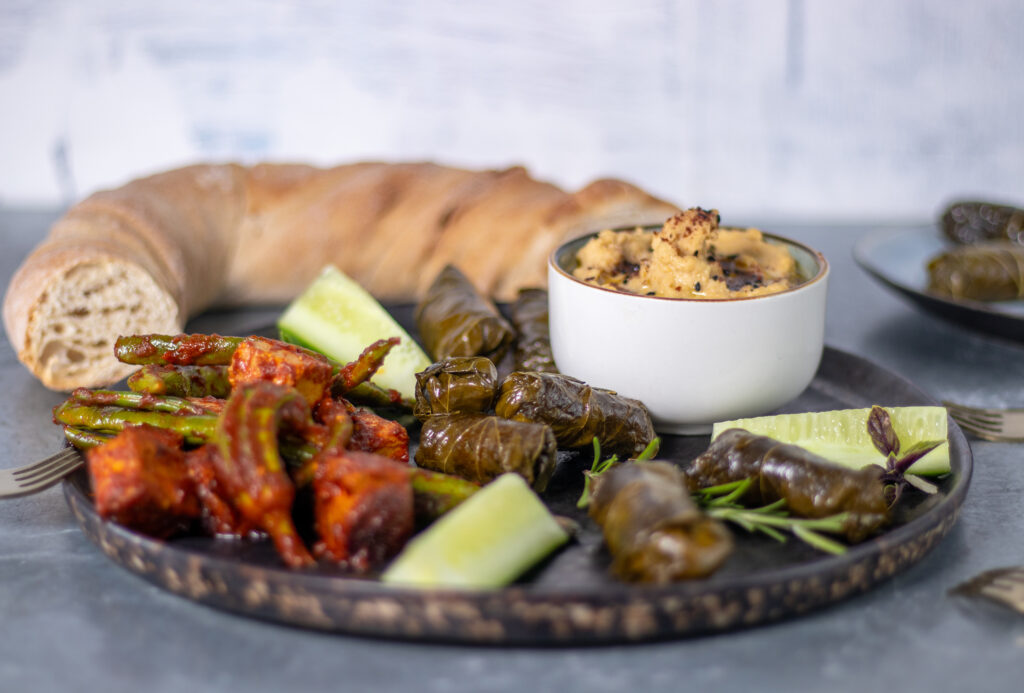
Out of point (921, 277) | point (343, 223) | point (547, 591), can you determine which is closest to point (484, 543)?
point (547, 591)

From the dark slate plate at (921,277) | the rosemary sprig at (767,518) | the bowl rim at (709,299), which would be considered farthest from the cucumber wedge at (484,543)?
the dark slate plate at (921,277)

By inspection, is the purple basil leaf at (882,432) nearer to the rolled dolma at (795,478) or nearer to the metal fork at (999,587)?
the rolled dolma at (795,478)

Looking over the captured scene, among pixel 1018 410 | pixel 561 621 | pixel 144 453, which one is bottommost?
pixel 1018 410

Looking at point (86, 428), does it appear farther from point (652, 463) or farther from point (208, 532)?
point (652, 463)

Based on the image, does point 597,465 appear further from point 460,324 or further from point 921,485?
point 460,324

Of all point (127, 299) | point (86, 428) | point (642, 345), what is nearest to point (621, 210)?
point (642, 345)

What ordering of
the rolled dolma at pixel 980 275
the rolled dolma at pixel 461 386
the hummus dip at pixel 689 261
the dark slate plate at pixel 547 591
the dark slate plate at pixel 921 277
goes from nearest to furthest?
the dark slate plate at pixel 547 591 → the rolled dolma at pixel 461 386 → the hummus dip at pixel 689 261 → the dark slate plate at pixel 921 277 → the rolled dolma at pixel 980 275
